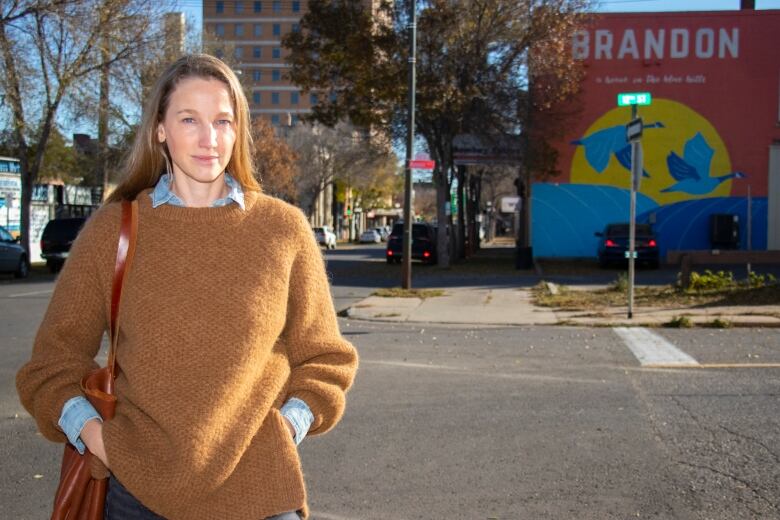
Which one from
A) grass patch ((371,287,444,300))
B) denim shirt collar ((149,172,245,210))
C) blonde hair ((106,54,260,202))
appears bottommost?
grass patch ((371,287,444,300))

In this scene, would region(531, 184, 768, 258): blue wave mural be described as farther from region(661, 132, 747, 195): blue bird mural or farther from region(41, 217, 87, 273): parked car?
region(41, 217, 87, 273): parked car

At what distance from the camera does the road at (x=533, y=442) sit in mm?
4816

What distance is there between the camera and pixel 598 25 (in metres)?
33.1

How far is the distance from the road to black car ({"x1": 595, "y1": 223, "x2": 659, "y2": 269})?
1790 centimetres

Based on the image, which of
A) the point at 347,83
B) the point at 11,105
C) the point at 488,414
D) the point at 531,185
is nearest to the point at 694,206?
the point at 531,185

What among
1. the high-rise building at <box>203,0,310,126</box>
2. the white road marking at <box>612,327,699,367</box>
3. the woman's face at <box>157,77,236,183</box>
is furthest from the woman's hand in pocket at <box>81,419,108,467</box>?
the high-rise building at <box>203,0,310,126</box>

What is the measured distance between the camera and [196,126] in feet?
8.19

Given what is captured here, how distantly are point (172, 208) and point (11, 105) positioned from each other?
2588 cm

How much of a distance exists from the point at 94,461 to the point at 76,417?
Answer: 13cm

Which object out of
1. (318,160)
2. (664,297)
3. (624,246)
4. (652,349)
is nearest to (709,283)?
(664,297)

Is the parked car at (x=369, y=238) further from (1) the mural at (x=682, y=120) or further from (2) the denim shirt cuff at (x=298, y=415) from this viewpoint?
(2) the denim shirt cuff at (x=298, y=415)

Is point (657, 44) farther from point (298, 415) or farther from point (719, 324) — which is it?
point (298, 415)

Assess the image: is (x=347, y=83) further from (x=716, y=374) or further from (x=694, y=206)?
(x=716, y=374)

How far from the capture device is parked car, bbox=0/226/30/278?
2405cm
